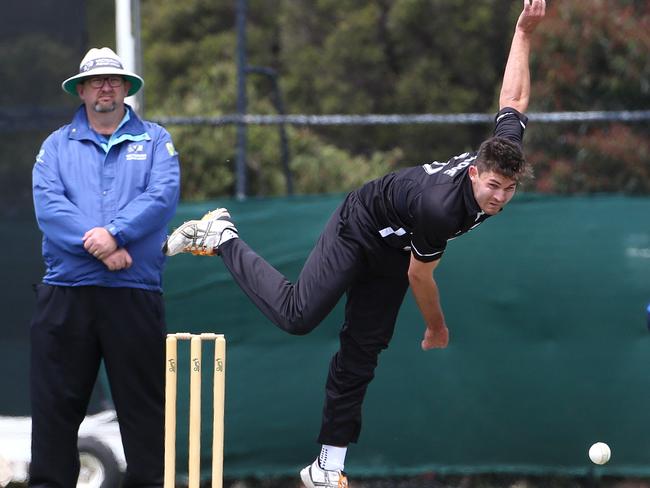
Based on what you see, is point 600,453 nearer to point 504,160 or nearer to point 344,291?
point 344,291

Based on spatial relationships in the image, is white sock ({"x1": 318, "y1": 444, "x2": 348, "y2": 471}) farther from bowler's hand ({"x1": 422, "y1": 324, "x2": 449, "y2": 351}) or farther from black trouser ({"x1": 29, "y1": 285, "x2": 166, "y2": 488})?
black trouser ({"x1": 29, "y1": 285, "x2": 166, "y2": 488})

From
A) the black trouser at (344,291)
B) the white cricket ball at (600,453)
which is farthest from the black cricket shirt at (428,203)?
the white cricket ball at (600,453)

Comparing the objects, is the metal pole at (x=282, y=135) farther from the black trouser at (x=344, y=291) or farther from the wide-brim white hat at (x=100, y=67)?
the black trouser at (x=344, y=291)

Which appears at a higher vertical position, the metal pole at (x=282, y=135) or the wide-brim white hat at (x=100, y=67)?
the wide-brim white hat at (x=100, y=67)

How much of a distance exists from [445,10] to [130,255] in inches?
462

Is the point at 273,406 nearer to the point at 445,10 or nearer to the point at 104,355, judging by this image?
the point at 104,355

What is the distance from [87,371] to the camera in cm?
520

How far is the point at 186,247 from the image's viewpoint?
510 centimetres

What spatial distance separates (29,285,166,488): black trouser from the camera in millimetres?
5137

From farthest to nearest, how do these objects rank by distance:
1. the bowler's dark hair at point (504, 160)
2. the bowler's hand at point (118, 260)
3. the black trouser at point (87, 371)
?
the black trouser at point (87, 371) → the bowler's hand at point (118, 260) → the bowler's dark hair at point (504, 160)

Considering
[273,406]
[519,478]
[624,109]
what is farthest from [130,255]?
[624,109]

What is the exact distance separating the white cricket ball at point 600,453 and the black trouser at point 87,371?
7.42 feet

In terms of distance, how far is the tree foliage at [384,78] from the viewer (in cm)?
1034

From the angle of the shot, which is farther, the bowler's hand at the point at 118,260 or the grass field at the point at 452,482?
the grass field at the point at 452,482
